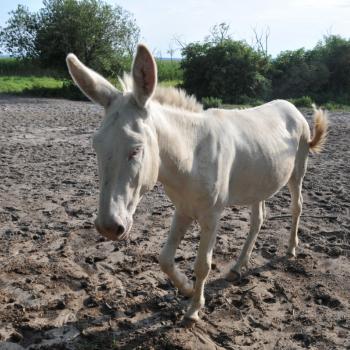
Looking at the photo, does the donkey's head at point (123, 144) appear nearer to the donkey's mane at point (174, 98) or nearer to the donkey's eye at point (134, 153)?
the donkey's eye at point (134, 153)

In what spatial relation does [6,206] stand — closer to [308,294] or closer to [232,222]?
[232,222]

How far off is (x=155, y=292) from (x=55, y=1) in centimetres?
3163

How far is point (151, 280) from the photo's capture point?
13.3 feet

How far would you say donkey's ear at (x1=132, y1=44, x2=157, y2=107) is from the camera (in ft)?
8.34

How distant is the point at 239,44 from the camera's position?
28062mm

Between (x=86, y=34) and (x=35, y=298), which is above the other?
(x=86, y=34)

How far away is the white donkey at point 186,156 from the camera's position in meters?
2.47

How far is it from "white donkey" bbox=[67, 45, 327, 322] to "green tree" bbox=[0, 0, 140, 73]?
988 inches

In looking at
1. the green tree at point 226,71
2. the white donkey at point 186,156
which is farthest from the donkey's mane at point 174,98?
the green tree at point 226,71

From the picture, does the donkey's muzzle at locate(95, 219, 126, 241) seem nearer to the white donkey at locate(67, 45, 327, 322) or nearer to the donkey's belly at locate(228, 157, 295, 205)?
the white donkey at locate(67, 45, 327, 322)

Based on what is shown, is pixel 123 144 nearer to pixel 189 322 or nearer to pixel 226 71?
pixel 189 322

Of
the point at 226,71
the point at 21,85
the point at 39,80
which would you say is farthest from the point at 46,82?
the point at 226,71

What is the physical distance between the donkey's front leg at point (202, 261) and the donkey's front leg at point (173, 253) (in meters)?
0.16

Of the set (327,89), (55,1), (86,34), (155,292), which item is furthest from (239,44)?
(155,292)
